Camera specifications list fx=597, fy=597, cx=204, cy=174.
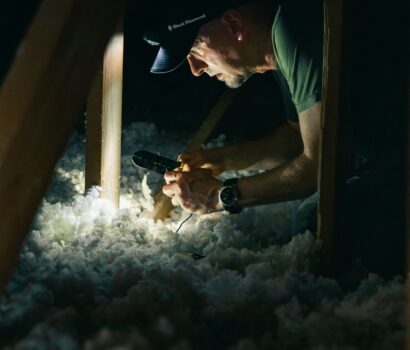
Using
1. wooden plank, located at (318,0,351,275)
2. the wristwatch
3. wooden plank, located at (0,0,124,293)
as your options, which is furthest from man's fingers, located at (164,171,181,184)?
wooden plank, located at (0,0,124,293)

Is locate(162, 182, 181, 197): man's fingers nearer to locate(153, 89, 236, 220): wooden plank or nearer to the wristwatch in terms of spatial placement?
the wristwatch

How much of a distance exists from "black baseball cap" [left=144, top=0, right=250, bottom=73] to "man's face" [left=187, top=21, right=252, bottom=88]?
10 cm

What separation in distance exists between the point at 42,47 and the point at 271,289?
3.37 feet

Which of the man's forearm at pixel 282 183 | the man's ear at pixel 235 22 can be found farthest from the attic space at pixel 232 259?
the man's ear at pixel 235 22

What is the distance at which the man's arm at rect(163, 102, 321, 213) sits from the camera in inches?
99.1

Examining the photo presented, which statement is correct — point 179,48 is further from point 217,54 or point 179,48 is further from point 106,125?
point 106,125

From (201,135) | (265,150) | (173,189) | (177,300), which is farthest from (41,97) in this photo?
(201,135)

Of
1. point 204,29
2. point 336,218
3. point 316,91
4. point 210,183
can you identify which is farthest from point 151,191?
point 336,218

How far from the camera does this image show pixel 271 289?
188cm

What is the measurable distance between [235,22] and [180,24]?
0.91 ft

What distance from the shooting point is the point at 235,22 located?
282 cm

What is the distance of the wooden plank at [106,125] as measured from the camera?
3.07 meters

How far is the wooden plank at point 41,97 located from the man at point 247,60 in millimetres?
1279

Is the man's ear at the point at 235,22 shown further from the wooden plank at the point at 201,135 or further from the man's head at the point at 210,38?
the wooden plank at the point at 201,135
